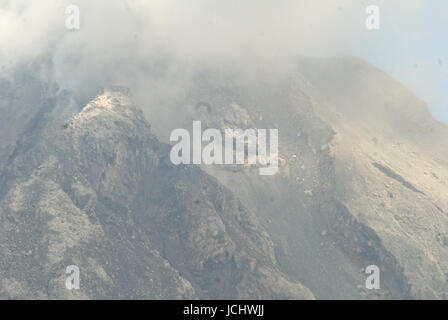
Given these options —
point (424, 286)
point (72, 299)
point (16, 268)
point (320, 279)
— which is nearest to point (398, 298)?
point (424, 286)

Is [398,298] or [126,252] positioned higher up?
[126,252]

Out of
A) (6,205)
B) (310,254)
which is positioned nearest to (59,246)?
(6,205)

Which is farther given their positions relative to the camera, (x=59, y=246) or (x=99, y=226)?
(x=99, y=226)

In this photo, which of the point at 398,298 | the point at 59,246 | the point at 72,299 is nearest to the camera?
the point at 72,299

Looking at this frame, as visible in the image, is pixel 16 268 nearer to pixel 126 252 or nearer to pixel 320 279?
pixel 126 252

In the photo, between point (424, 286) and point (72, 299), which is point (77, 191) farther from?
point (424, 286)

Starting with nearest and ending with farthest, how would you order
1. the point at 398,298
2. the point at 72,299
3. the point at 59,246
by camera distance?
the point at 72,299, the point at 59,246, the point at 398,298

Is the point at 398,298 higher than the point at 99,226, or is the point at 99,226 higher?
the point at 99,226

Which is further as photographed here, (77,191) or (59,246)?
(77,191)
